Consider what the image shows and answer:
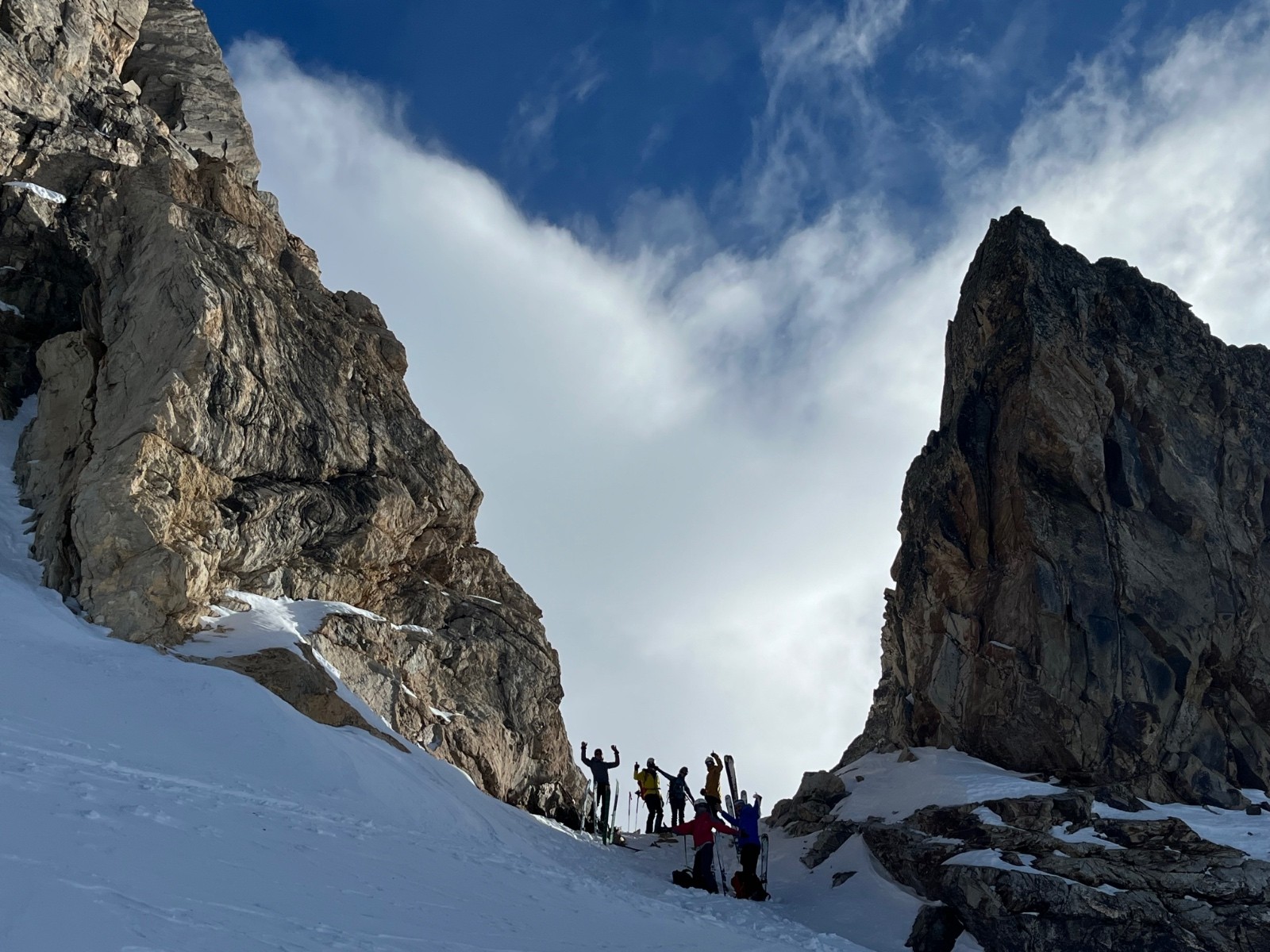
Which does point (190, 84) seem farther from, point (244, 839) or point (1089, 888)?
point (1089, 888)

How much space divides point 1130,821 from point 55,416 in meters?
31.6

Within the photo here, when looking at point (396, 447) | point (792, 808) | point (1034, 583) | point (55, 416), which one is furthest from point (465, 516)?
point (1034, 583)

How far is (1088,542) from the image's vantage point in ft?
95.2

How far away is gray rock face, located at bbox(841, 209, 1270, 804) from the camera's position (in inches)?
1058

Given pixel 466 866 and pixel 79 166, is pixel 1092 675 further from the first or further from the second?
pixel 79 166

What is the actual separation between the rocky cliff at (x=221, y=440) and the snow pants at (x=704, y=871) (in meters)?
9.48

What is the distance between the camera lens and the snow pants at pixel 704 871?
1989 centimetres

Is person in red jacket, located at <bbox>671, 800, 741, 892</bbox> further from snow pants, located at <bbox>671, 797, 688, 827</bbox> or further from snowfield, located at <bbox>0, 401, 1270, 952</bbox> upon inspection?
snow pants, located at <bbox>671, 797, 688, 827</bbox>

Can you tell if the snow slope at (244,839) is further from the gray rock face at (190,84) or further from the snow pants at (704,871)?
the gray rock face at (190,84)

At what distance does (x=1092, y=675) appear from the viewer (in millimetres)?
27172

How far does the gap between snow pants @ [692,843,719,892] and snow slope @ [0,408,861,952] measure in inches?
37.4

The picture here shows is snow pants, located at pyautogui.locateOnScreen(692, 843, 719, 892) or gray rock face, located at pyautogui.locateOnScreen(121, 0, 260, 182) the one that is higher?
gray rock face, located at pyautogui.locateOnScreen(121, 0, 260, 182)

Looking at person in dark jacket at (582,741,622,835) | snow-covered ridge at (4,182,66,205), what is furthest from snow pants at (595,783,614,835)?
snow-covered ridge at (4,182,66,205)

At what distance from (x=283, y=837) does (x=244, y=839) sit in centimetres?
104
